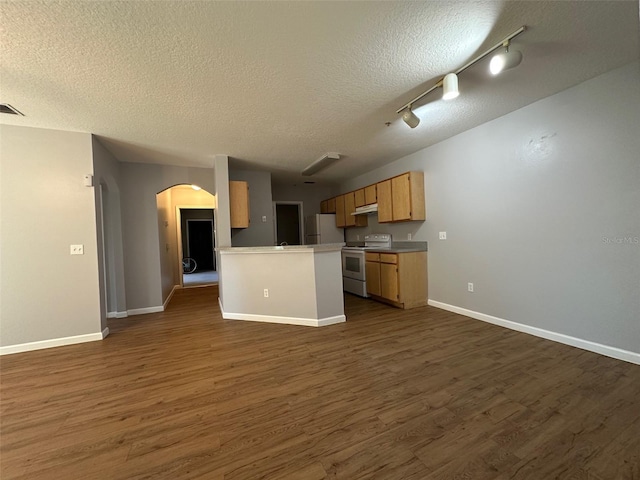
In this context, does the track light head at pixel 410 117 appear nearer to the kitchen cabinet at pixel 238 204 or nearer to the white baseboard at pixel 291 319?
the white baseboard at pixel 291 319

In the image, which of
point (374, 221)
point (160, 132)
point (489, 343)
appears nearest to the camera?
point (489, 343)

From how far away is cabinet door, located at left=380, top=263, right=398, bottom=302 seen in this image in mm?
3988

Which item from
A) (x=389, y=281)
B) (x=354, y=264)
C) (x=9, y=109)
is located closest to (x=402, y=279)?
(x=389, y=281)

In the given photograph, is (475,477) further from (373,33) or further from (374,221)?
(374,221)

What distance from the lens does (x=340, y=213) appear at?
236 inches

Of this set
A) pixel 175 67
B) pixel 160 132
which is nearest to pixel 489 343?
pixel 175 67

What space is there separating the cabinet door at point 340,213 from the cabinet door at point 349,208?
0.40ft

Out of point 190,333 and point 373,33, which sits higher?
point 373,33

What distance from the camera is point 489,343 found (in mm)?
2635

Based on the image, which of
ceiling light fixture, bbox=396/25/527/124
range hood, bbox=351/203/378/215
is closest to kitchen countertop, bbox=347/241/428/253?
range hood, bbox=351/203/378/215

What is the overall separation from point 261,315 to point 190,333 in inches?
36.0

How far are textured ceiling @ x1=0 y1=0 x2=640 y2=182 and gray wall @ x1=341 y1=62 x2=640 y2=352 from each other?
11.5 inches

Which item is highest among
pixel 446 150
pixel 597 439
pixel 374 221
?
pixel 446 150

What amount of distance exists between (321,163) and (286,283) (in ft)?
7.41
